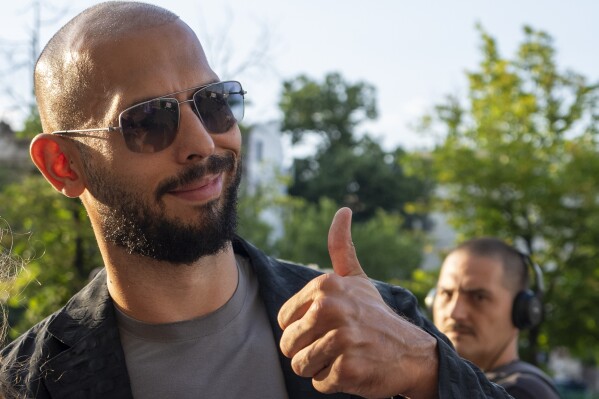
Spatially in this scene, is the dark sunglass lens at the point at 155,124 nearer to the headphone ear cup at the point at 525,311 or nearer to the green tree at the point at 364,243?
the headphone ear cup at the point at 525,311

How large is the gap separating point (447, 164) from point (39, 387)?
11.6 m

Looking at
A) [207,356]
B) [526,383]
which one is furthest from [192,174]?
[526,383]

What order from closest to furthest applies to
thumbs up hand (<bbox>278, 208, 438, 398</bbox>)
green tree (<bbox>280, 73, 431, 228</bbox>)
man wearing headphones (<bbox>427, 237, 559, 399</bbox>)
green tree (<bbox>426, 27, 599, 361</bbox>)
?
thumbs up hand (<bbox>278, 208, 438, 398</bbox>) → man wearing headphones (<bbox>427, 237, 559, 399</bbox>) → green tree (<bbox>426, 27, 599, 361</bbox>) → green tree (<bbox>280, 73, 431, 228</bbox>)

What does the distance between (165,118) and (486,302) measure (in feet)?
8.75

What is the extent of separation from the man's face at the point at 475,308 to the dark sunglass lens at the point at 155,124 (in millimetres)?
2532

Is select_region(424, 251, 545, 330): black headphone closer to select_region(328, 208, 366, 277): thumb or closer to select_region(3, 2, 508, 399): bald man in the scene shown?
select_region(3, 2, 508, 399): bald man

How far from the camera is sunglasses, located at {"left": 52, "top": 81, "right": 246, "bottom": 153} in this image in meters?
2.55

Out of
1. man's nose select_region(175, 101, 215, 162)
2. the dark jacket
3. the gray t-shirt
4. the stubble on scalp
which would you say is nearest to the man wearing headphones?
the dark jacket

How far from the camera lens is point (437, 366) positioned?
2.10 metres

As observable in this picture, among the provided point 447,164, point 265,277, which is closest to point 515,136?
point 447,164

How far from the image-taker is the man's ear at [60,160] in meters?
2.81

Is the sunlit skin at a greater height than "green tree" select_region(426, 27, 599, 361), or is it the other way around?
the sunlit skin

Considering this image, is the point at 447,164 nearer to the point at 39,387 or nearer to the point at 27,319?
the point at 27,319

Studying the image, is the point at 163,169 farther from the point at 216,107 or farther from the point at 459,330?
the point at 459,330
